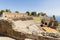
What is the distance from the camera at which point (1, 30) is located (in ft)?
34.9

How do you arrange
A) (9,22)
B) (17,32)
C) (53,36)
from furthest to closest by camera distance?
1. (9,22)
2. (17,32)
3. (53,36)

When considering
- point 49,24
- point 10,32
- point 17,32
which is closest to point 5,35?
point 10,32

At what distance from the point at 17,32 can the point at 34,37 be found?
4.64 ft

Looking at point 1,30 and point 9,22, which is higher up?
point 9,22

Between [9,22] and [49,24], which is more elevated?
[9,22]

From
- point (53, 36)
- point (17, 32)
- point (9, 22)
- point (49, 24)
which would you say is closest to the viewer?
point (53, 36)

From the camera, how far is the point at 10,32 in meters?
9.95

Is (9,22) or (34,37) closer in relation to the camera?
(34,37)

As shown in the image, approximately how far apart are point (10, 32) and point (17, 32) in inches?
30.8

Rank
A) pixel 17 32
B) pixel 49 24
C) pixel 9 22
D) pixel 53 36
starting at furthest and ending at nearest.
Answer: pixel 49 24, pixel 9 22, pixel 17 32, pixel 53 36

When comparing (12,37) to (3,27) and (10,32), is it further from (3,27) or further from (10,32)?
(3,27)

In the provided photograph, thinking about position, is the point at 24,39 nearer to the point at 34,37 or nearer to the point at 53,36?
→ the point at 34,37

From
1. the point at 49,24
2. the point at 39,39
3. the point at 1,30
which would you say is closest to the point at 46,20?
the point at 49,24

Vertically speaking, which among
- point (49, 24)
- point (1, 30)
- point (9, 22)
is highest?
point (9, 22)
